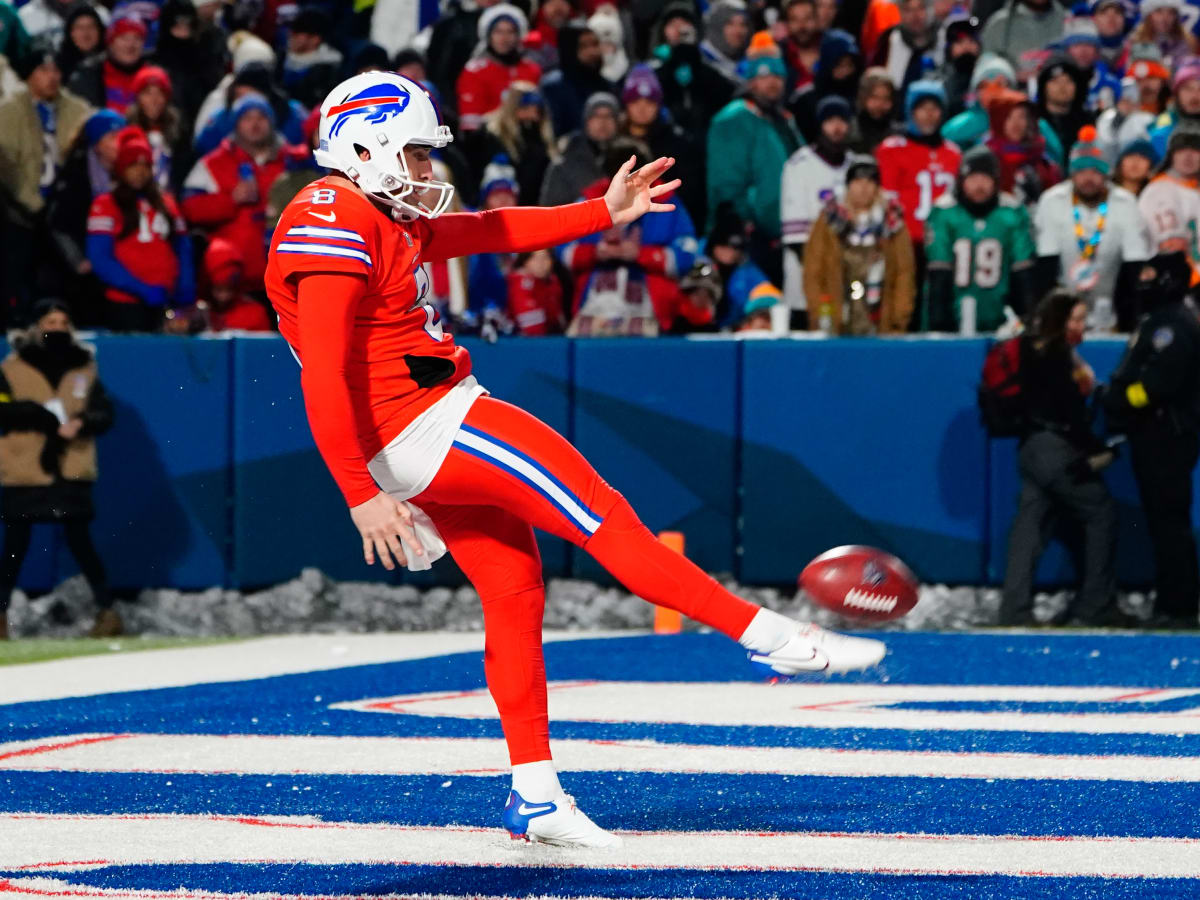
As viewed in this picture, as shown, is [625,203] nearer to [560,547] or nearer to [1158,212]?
[560,547]

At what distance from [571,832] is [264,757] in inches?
76.0

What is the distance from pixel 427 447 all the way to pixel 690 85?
8980 mm

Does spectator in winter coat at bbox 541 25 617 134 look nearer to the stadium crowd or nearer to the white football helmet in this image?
the stadium crowd

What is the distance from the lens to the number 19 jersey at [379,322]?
4.88m

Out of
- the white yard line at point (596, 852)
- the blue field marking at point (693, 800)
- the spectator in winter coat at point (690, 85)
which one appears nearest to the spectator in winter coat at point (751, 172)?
the spectator in winter coat at point (690, 85)

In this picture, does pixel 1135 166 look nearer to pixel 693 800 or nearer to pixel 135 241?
pixel 135 241

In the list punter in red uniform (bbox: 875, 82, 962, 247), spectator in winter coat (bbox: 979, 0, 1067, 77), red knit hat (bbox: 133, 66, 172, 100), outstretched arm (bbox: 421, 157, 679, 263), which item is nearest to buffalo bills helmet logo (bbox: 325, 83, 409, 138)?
outstretched arm (bbox: 421, 157, 679, 263)

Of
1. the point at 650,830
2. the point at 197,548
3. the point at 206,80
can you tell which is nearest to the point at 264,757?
the point at 650,830

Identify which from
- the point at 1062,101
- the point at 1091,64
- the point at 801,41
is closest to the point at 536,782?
the point at 1062,101

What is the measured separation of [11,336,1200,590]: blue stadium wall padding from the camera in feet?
37.3

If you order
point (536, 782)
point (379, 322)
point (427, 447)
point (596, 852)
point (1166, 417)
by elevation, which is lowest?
point (596, 852)

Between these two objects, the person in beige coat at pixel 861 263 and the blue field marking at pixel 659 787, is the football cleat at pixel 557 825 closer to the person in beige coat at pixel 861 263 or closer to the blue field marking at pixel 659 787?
the blue field marking at pixel 659 787

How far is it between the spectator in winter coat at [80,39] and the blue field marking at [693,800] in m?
8.02

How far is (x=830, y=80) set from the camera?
13.7 m
